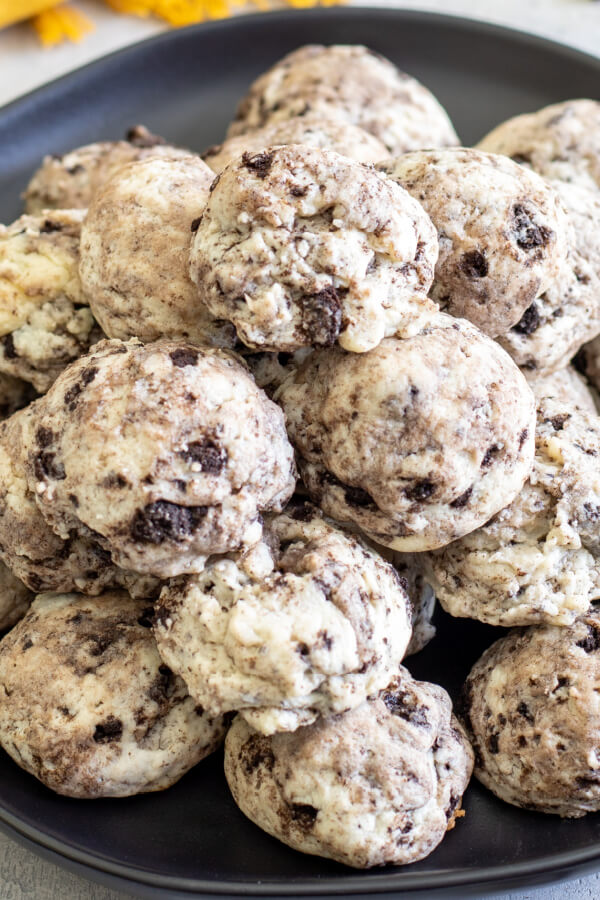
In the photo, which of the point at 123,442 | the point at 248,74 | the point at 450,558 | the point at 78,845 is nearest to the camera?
the point at 123,442

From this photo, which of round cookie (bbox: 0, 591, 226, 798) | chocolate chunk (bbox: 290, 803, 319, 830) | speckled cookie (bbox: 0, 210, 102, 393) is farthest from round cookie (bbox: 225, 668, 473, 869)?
speckled cookie (bbox: 0, 210, 102, 393)

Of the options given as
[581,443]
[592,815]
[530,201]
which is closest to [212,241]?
[530,201]

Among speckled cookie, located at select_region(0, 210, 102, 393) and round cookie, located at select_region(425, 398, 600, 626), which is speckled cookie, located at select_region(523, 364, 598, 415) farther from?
speckled cookie, located at select_region(0, 210, 102, 393)

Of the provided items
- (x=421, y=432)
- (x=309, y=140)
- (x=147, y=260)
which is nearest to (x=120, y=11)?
(x=309, y=140)

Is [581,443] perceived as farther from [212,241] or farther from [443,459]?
[212,241]

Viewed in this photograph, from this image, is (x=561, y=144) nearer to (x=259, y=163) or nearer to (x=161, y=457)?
(x=259, y=163)

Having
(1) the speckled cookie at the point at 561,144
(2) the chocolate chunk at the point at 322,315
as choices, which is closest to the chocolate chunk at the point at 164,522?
(2) the chocolate chunk at the point at 322,315
